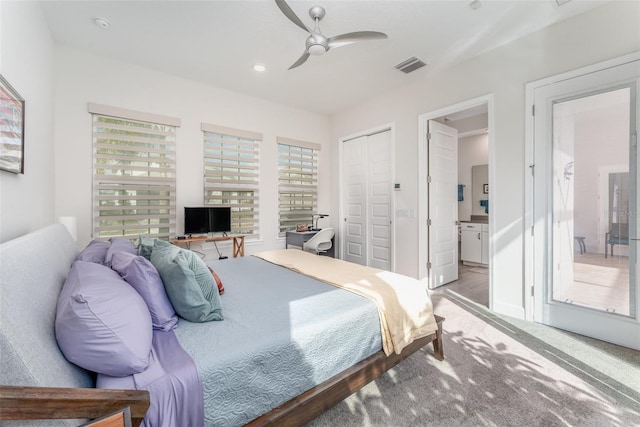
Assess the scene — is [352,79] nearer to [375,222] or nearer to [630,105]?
[375,222]

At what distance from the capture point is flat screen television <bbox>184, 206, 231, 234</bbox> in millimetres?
3674

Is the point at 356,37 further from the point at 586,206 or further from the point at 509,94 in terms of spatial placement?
the point at 586,206

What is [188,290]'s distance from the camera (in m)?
1.44

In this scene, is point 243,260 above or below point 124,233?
below

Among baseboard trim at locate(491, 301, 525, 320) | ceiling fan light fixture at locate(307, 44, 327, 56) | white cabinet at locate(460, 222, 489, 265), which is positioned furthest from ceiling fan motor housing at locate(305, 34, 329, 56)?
white cabinet at locate(460, 222, 489, 265)

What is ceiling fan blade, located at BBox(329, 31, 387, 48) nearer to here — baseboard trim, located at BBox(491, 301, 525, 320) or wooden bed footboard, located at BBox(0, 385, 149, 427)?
wooden bed footboard, located at BBox(0, 385, 149, 427)

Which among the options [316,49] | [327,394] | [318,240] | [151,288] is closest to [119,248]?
[151,288]

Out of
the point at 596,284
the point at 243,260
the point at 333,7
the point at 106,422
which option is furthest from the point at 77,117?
the point at 596,284

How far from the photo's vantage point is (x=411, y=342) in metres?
1.84

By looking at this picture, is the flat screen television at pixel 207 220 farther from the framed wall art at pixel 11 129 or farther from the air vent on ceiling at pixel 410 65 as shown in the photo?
the air vent on ceiling at pixel 410 65

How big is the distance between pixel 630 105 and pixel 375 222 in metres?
3.04

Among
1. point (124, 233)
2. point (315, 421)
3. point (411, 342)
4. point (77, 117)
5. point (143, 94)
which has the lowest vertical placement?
point (315, 421)

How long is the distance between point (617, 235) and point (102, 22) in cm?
506

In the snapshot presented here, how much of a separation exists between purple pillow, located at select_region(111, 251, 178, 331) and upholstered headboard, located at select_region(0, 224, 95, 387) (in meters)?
0.26
